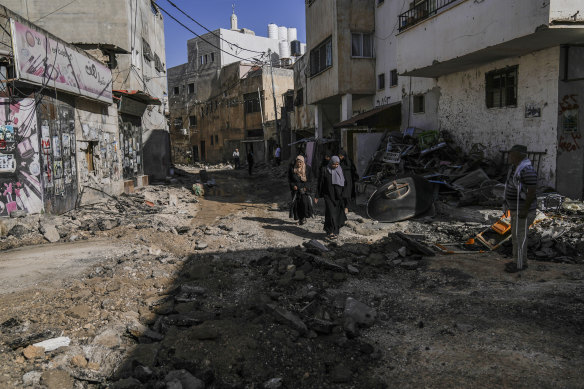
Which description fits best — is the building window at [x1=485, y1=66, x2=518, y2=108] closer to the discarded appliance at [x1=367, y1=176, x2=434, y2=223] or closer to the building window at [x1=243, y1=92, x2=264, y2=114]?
the discarded appliance at [x1=367, y1=176, x2=434, y2=223]

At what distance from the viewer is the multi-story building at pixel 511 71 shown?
333 inches

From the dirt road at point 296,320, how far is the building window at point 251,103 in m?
31.1

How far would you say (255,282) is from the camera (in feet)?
18.4

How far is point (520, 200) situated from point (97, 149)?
1236cm

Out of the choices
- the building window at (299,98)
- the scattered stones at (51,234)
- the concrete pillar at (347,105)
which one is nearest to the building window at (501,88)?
the concrete pillar at (347,105)

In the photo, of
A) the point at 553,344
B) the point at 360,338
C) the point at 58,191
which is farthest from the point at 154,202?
the point at 553,344

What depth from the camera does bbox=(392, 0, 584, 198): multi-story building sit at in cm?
845

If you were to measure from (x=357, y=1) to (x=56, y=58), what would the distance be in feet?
38.5

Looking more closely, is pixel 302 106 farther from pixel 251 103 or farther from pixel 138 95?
pixel 138 95

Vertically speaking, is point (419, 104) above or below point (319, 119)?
below

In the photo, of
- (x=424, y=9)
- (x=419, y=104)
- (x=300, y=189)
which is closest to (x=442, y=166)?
(x=419, y=104)

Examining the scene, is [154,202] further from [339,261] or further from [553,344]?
[553,344]

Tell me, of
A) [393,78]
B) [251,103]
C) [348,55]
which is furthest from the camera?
[251,103]

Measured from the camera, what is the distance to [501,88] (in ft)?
35.6
